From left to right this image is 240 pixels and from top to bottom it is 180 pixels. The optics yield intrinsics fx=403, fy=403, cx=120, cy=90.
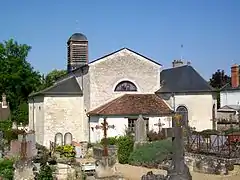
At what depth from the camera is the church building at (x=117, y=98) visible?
31.8 meters

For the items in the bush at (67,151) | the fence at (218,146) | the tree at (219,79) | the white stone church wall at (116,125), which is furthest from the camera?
the tree at (219,79)

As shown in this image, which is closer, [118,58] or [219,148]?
[219,148]

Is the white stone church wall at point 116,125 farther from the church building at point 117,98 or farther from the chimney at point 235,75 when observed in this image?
the chimney at point 235,75

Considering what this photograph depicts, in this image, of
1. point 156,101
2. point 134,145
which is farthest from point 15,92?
point 134,145

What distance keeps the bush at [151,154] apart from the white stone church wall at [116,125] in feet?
21.2

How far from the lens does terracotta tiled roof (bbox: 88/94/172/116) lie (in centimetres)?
3050

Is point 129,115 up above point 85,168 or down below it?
above

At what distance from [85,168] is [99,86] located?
46.8 feet

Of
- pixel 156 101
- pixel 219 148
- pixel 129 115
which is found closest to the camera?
pixel 219 148

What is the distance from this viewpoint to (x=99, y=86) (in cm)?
3241

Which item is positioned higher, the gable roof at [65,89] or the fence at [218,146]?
the gable roof at [65,89]

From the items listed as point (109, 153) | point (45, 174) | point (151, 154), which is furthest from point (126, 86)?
point (45, 174)

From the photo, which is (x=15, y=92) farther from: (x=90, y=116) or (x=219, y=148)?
(x=219, y=148)

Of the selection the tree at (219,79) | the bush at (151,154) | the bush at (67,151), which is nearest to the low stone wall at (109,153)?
the bush at (151,154)
